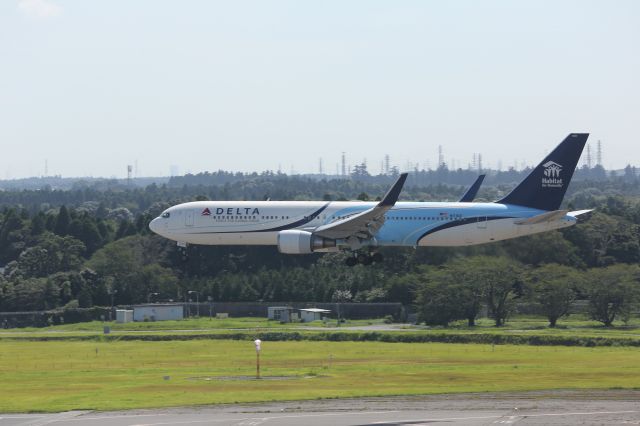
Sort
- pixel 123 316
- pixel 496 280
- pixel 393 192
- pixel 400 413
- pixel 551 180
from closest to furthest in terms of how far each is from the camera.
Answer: pixel 400 413
pixel 393 192
pixel 551 180
pixel 496 280
pixel 123 316

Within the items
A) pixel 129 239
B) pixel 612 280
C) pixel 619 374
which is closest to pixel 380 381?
pixel 619 374

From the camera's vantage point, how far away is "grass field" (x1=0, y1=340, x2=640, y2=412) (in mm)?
60938

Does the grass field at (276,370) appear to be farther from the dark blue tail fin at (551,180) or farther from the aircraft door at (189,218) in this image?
the dark blue tail fin at (551,180)

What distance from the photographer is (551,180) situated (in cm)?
8706

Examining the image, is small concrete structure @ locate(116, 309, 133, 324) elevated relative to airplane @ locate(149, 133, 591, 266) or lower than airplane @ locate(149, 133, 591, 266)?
lower

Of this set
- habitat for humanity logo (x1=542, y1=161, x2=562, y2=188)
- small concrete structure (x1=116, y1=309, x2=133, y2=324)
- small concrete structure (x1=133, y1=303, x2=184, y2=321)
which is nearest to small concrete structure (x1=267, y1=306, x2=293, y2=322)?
small concrete structure (x1=133, y1=303, x2=184, y2=321)

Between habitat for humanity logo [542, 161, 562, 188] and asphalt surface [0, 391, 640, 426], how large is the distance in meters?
31.2

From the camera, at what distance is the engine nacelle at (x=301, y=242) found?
80.6 meters

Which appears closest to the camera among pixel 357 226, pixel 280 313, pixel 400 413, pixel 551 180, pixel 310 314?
pixel 400 413

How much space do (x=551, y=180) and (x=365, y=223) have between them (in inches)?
622

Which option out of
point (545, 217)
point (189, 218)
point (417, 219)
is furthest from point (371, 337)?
point (545, 217)

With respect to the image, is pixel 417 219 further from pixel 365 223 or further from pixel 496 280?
pixel 496 280

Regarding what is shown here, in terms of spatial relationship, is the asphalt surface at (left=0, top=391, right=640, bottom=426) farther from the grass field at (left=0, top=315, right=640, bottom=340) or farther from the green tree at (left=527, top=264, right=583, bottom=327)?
the green tree at (left=527, top=264, right=583, bottom=327)

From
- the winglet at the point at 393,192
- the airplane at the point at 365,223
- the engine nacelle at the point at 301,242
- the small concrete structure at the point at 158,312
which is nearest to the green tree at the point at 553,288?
the airplane at the point at 365,223
